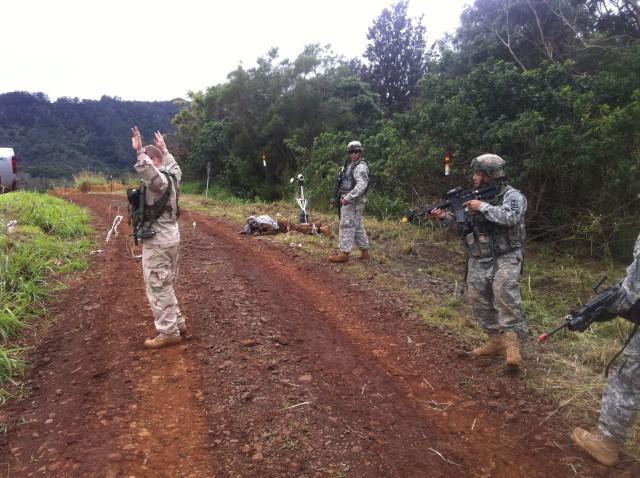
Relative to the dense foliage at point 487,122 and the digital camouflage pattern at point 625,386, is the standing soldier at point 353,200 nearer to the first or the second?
the dense foliage at point 487,122

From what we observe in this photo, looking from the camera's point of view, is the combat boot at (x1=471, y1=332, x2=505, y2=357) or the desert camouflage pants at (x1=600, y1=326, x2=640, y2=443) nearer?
the desert camouflage pants at (x1=600, y1=326, x2=640, y2=443)


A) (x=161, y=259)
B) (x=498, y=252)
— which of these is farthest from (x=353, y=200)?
(x=161, y=259)

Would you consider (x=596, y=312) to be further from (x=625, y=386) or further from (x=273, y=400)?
(x=273, y=400)

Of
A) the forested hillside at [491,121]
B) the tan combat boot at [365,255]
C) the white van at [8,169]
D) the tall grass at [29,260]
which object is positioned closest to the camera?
the tall grass at [29,260]

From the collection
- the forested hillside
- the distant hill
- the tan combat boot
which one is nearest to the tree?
the forested hillside

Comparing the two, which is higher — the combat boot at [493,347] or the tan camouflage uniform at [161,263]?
the tan camouflage uniform at [161,263]

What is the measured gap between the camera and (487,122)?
9.73 meters

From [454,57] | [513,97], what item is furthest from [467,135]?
[454,57]

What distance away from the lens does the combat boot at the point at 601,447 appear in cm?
286

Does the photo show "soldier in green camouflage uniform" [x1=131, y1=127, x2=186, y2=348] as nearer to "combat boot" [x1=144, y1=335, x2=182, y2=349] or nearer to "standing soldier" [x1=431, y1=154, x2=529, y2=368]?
"combat boot" [x1=144, y1=335, x2=182, y2=349]

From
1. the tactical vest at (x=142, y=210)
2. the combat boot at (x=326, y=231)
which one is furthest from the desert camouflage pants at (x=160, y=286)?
the combat boot at (x=326, y=231)

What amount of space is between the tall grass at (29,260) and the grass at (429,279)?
0.01 metres

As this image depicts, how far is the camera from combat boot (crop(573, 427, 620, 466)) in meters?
2.86

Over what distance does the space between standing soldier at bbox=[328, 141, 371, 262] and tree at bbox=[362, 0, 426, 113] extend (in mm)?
22628
